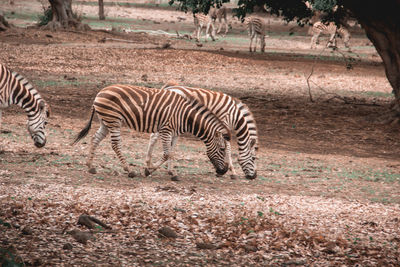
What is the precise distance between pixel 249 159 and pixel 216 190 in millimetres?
1108

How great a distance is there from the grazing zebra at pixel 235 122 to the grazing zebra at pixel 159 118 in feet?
0.94

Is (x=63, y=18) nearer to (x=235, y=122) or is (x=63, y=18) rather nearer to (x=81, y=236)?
(x=235, y=122)

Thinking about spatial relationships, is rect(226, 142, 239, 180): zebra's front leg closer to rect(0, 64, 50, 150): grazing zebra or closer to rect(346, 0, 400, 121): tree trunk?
rect(0, 64, 50, 150): grazing zebra

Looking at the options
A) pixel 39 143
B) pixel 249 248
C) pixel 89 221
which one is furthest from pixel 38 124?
pixel 249 248

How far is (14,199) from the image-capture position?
23.5ft

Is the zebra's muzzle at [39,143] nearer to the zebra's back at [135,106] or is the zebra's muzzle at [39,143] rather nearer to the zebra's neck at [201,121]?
the zebra's back at [135,106]

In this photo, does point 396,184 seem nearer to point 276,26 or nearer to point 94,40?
point 94,40

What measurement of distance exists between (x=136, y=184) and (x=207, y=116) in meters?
1.38

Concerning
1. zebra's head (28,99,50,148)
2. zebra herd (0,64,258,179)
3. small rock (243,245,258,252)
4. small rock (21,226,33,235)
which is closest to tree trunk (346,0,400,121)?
zebra herd (0,64,258,179)

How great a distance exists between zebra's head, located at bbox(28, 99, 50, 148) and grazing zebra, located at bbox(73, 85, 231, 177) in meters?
1.38

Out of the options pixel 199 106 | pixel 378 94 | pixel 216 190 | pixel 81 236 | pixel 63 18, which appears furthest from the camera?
pixel 63 18

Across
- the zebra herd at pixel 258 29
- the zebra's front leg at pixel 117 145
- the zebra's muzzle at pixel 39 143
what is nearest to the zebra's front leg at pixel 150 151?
the zebra's front leg at pixel 117 145

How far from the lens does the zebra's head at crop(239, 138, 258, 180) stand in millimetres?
9305

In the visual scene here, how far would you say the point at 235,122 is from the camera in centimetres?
952
